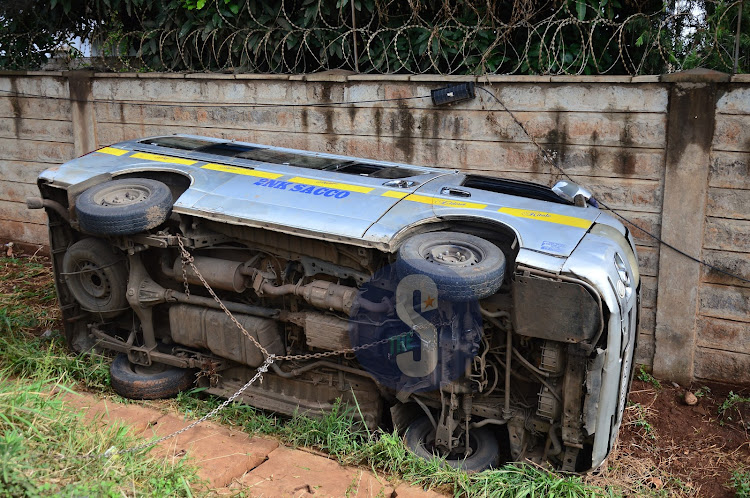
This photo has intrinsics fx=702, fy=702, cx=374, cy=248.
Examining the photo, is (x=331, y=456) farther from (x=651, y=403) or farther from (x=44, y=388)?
(x=651, y=403)

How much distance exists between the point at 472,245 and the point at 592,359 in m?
1.10

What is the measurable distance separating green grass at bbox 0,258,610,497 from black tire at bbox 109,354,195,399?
0.48 feet

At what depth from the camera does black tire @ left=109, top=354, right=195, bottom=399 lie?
604 centimetres

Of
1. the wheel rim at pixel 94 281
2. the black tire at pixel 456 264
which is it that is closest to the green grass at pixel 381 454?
the wheel rim at pixel 94 281

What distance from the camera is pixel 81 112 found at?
867 centimetres

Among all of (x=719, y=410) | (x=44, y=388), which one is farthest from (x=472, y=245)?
(x=44, y=388)

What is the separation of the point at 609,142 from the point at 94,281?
477cm

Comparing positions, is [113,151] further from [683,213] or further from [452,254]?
[683,213]

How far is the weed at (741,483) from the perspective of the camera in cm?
504

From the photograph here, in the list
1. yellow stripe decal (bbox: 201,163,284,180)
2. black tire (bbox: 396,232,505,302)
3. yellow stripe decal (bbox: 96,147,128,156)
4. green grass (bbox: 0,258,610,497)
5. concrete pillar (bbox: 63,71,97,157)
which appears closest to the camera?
green grass (bbox: 0,258,610,497)

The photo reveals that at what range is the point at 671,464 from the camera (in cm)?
553

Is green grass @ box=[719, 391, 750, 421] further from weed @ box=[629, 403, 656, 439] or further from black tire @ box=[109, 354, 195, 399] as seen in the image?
black tire @ box=[109, 354, 195, 399]

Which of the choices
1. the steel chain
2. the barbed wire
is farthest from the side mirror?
the steel chain

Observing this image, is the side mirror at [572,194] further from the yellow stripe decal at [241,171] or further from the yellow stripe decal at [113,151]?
the yellow stripe decal at [113,151]
